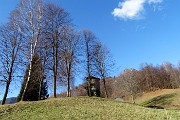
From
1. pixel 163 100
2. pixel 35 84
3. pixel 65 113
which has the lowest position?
pixel 65 113

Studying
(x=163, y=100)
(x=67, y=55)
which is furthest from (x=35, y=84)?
(x=163, y=100)

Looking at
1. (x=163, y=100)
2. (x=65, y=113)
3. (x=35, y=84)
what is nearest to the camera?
(x=65, y=113)

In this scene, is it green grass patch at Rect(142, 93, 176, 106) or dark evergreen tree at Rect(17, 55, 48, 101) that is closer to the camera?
dark evergreen tree at Rect(17, 55, 48, 101)

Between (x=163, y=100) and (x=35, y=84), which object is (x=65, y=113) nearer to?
(x=35, y=84)

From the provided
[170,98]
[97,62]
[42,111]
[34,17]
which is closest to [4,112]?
[42,111]

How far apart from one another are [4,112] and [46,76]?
1586 centimetres

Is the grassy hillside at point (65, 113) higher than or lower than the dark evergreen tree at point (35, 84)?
lower

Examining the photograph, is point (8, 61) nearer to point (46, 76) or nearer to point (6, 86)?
point (6, 86)

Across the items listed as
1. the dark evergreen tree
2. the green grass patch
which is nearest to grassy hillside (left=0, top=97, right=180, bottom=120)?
the dark evergreen tree

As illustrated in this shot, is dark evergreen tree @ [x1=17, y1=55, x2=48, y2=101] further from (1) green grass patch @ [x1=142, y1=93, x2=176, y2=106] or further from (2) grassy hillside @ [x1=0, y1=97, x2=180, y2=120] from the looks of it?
(1) green grass patch @ [x1=142, y1=93, x2=176, y2=106]

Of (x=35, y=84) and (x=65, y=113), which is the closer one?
(x=65, y=113)

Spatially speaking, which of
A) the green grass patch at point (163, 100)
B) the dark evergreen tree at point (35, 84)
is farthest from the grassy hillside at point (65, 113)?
the green grass patch at point (163, 100)

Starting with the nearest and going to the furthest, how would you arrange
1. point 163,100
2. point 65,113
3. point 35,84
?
point 65,113
point 35,84
point 163,100

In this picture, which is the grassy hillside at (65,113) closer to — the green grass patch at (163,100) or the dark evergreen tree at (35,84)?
the dark evergreen tree at (35,84)
